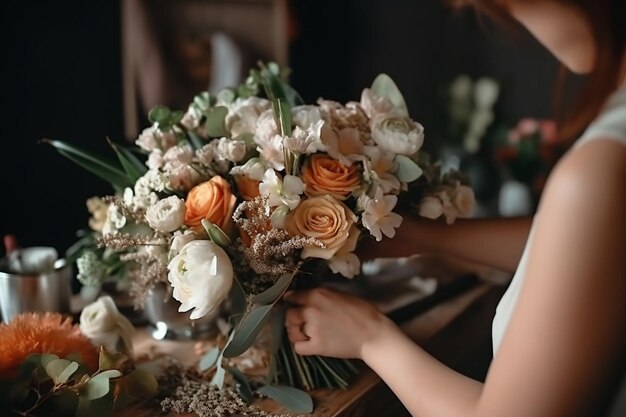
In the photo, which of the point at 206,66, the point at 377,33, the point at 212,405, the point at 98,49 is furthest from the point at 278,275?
the point at 377,33

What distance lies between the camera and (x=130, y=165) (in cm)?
102

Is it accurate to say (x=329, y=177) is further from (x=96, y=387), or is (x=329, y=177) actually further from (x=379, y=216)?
(x=96, y=387)

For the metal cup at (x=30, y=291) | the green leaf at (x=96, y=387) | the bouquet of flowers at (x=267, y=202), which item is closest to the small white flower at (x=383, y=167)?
the bouquet of flowers at (x=267, y=202)

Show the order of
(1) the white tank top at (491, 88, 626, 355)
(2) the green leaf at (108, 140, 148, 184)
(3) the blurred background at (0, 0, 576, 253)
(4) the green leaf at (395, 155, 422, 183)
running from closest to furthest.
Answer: (1) the white tank top at (491, 88, 626, 355) < (4) the green leaf at (395, 155, 422, 183) < (2) the green leaf at (108, 140, 148, 184) < (3) the blurred background at (0, 0, 576, 253)

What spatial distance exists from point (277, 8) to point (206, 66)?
347 mm

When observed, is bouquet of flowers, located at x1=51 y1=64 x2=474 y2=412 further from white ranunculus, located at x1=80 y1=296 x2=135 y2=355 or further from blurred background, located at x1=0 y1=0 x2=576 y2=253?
blurred background, located at x1=0 y1=0 x2=576 y2=253

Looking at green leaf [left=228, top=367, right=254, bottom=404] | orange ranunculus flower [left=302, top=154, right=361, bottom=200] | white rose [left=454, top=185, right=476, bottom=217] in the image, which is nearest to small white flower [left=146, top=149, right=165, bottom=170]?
orange ranunculus flower [left=302, top=154, right=361, bottom=200]

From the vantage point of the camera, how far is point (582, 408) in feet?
2.28

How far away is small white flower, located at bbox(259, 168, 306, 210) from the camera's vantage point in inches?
33.4

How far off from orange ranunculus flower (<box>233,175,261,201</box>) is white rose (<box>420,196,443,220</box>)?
26 centimetres

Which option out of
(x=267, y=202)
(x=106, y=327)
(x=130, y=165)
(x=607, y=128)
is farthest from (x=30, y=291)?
(x=607, y=128)

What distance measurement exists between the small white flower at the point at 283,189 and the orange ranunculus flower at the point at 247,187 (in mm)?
47

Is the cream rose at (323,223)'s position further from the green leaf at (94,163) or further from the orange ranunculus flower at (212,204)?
the green leaf at (94,163)

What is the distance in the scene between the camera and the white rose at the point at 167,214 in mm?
854
